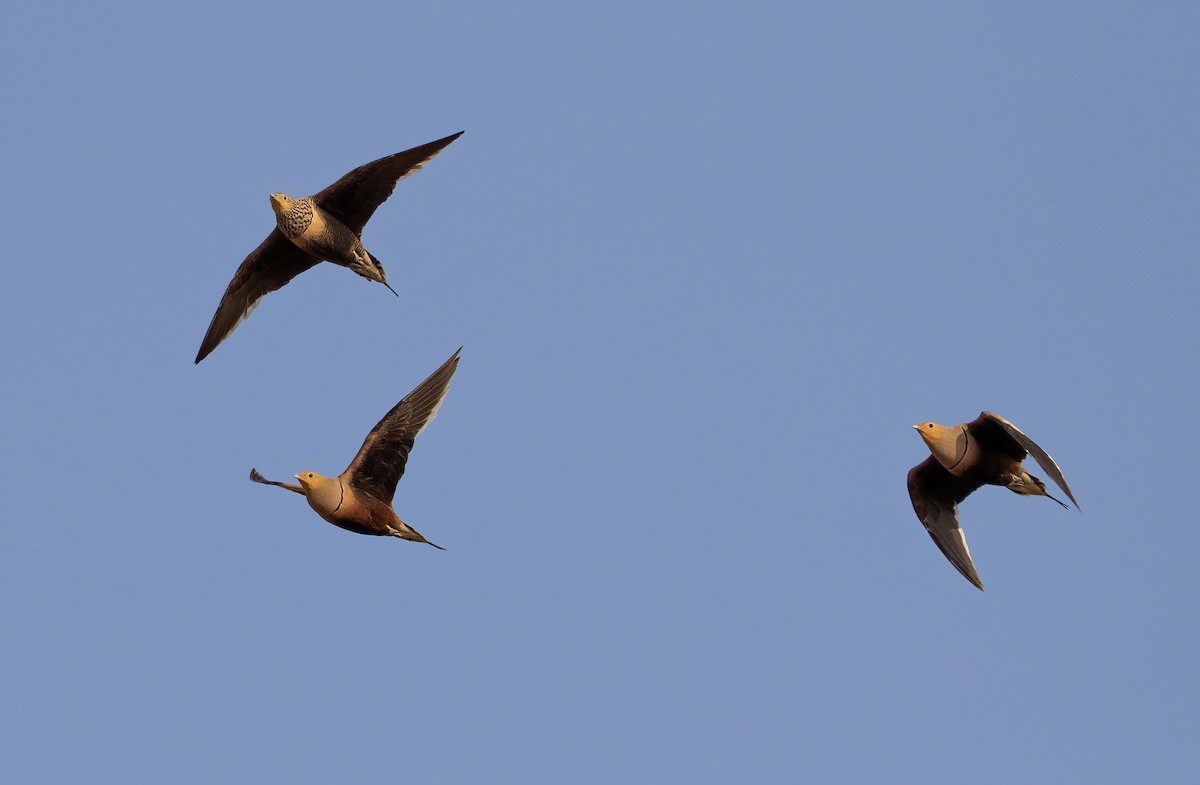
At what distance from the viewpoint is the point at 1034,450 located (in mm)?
18391

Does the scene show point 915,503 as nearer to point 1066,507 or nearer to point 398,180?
point 1066,507

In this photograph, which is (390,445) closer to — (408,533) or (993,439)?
(408,533)

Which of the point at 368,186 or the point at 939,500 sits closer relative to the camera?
the point at 368,186

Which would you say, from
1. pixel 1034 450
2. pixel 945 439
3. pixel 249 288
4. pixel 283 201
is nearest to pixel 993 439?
pixel 945 439

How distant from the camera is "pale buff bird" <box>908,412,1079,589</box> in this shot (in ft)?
68.3

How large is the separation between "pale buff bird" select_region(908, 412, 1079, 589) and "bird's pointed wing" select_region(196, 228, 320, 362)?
30.3 ft

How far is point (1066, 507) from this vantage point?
66.0ft

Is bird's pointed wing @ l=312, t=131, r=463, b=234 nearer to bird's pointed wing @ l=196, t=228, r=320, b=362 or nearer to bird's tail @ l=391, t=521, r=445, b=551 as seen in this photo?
bird's pointed wing @ l=196, t=228, r=320, b=362

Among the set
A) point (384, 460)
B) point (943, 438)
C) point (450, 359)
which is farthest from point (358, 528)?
point (943, 438)

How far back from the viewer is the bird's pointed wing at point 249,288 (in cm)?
2330

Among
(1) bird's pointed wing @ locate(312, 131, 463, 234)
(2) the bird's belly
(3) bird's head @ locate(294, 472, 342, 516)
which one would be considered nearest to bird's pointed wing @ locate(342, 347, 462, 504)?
(3) bird's head @ locate(294, 472, 342, 516)

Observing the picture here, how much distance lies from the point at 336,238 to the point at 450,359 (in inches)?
123

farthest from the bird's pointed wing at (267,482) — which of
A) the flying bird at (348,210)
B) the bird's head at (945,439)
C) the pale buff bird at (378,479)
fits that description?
the bird's head at (945,439)

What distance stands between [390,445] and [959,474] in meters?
7.71
